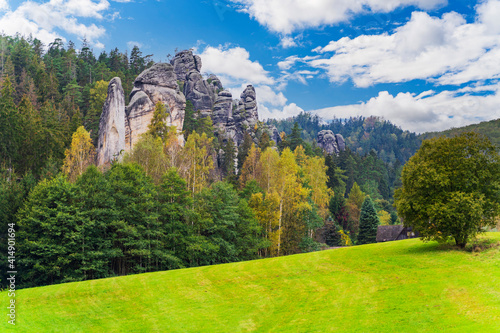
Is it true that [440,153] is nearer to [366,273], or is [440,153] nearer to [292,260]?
[366,273]

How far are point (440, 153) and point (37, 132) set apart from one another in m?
52.9

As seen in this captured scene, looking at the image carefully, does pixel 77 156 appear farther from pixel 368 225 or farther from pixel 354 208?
pixel 354 208

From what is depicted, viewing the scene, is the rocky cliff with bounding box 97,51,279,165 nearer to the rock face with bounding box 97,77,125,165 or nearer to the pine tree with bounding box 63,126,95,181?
the rock face with bounding box 97,77,125,165

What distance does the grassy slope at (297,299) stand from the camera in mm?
15147

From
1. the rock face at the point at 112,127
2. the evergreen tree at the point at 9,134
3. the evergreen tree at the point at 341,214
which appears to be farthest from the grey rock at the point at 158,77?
the evergreen tree at the point at 341,214

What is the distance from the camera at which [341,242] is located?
62875 mm

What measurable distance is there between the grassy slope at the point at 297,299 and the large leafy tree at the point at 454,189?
1.96 meters

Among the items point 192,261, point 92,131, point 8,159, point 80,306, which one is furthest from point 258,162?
point 80,306

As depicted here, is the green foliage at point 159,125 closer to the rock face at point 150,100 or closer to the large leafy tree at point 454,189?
the rock face at point 150,100

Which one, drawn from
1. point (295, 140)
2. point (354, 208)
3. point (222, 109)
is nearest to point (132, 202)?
point (354, 208)

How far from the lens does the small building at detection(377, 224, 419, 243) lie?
55.4 metres

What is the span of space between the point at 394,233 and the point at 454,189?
3470 centimetres

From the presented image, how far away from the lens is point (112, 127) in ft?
183

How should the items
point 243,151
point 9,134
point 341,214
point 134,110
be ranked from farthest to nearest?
point 243,151
point 341,214
point 134,110
point 9,134
